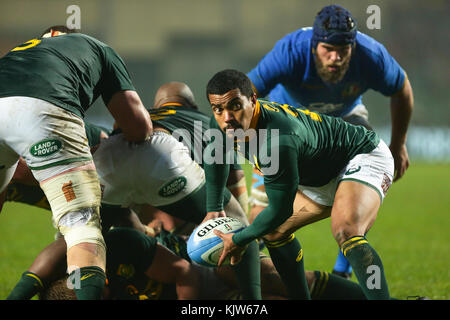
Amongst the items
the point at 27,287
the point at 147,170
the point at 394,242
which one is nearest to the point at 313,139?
the point at 147,170

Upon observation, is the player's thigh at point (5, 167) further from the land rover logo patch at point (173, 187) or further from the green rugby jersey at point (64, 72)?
the land rover logo patch at point (173, 187)

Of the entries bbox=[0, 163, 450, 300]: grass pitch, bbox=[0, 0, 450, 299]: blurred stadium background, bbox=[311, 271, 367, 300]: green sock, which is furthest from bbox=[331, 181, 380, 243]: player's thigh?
bbox=[0, 0, 450, 299]: blurred stadium background

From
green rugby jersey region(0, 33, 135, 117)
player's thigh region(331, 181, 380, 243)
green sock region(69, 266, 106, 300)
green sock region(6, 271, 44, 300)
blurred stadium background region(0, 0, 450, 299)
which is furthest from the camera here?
blurred stadium background region(0, 0, 450, 299)

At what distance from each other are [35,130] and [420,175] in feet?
48.8

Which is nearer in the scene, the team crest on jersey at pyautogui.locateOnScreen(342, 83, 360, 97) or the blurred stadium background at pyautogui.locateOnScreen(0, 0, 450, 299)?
the team crest on jersey at pyautogui.locateOnScreen(342, 83, 360, 97)

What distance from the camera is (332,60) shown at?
4332 mm

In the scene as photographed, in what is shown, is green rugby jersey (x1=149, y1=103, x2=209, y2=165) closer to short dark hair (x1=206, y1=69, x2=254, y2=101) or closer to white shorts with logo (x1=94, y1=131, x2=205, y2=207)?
white shorts with logo (x1=94, y1=131, x2=205, y2=207)

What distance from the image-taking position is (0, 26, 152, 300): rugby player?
268 centimetres

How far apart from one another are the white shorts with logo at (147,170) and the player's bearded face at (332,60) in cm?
132

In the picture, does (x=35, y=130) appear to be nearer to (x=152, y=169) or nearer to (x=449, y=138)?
(x=152, y=169)

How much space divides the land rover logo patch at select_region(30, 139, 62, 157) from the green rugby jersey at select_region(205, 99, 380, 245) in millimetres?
898

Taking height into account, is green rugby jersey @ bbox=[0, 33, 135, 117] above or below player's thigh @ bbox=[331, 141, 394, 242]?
above
